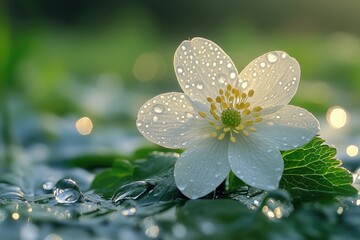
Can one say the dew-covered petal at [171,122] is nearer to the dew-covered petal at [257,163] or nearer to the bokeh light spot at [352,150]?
the dew-covered petal at [257,163]

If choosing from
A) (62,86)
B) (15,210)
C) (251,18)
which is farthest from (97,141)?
(251,18)

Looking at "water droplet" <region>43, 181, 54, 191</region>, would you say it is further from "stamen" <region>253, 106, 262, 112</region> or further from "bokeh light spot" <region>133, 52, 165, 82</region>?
"bokeh light spot" <region>133, 52, 165, 82</region>

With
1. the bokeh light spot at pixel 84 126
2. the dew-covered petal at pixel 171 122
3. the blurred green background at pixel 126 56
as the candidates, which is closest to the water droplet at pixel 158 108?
the dew-covered petal at pixel 171 122

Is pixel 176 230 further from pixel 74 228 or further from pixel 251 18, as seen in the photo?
pixel 251 18

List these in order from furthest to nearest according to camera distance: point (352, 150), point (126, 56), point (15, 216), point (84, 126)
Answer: point (126, 56) < point (84, 126) < point (352, 150) < point (15, 216)

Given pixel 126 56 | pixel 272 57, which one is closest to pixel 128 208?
pixel 272 57

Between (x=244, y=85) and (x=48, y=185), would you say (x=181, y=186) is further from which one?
(x=48, y=185)
